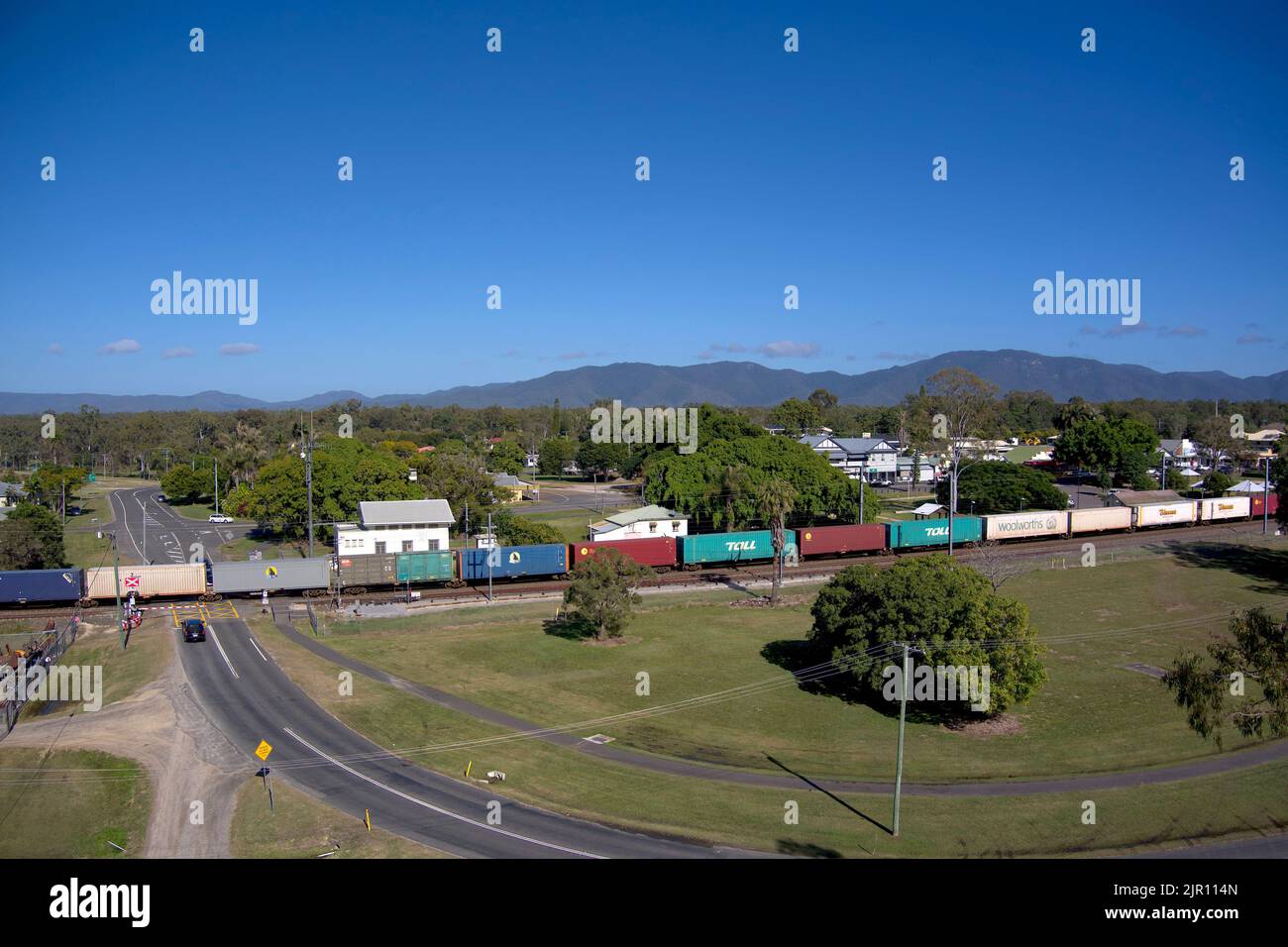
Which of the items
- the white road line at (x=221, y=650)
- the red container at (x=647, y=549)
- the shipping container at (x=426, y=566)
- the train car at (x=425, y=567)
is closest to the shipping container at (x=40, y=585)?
the white road line at (x=221, y=650)

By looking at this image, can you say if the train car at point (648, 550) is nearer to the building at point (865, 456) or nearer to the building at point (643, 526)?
the building at point (643, 526)

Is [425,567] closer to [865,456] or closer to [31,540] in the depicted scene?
[31,540]

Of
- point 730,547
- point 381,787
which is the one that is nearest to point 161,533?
point 730,547

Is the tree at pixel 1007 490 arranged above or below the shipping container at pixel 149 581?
above

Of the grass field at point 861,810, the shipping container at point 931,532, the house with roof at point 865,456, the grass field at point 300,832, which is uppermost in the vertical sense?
the house with roof at point 865,456
